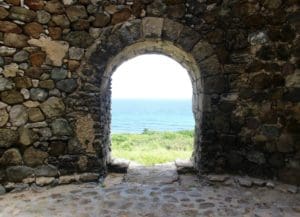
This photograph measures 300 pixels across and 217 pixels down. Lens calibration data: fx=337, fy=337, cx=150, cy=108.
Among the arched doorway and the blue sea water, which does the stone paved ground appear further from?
the blue sea water

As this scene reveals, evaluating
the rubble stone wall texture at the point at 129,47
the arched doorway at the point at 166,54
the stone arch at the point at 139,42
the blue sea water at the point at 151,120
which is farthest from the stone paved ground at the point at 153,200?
the blue sea water at the point at 151,120

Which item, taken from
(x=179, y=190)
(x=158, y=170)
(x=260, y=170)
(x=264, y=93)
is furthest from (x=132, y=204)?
(x=264, y=93)

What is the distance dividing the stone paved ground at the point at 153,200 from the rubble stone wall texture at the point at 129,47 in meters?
0.32

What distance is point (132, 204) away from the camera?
3.96m

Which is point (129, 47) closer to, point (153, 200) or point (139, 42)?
point (139, 42)

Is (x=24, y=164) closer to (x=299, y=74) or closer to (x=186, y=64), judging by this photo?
(x=186, y=64)

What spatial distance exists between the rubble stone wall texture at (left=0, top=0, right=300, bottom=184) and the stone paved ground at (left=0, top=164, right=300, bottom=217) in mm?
321

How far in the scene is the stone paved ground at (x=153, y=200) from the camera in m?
3.71

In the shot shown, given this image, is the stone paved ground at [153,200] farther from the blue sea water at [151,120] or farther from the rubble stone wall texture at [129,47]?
the blue sea water at [151,120]

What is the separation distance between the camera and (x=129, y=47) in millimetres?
4906

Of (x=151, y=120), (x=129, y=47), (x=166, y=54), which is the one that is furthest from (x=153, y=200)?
(x=151, y=120)

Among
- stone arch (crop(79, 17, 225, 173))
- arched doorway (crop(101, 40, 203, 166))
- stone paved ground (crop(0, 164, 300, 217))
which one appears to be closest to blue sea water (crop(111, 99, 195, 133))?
arched doorway (crop(101, 40, 203, 166))

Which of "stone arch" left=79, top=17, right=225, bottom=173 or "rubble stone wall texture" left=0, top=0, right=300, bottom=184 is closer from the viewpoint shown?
"rubble stone wall texture" left=0, top=0, right=300, bottom=184

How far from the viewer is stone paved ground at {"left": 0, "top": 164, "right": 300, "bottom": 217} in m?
3.71
